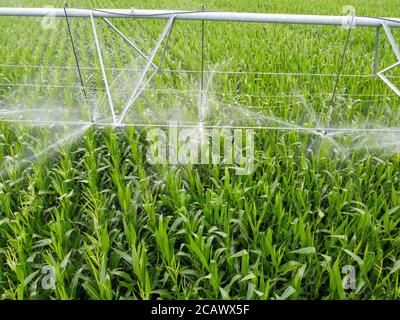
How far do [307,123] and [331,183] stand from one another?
1.56 ft

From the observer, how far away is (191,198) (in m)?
1.96

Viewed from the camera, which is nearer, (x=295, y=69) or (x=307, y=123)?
(x=307, y=123)

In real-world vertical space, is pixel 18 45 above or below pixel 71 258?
above

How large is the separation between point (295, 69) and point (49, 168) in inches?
83.8

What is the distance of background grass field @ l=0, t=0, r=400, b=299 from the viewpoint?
1.52 m

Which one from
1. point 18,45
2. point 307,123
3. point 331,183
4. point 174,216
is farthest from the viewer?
point 18,45

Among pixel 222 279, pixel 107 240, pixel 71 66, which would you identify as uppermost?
pixel 71 66

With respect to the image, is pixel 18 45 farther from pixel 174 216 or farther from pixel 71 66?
pixel 174 216

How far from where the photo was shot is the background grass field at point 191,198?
4.98ft

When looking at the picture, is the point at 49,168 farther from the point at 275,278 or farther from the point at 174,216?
the point at 275,278
